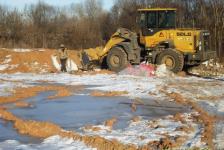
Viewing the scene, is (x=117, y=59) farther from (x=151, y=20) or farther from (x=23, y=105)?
(x=23, y=105)

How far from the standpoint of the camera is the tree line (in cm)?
3381

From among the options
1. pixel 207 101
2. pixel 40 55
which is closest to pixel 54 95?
pixel 207 101

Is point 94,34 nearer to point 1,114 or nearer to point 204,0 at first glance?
point 204,0

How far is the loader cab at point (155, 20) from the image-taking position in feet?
78.8

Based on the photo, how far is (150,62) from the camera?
79.7 ft

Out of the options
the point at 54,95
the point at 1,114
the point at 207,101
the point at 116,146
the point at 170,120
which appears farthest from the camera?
the point at 54,95

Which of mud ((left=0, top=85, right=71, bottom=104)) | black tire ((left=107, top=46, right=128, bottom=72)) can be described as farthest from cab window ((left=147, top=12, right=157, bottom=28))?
mud ((left=0, top=85, right=71, bottom=104))

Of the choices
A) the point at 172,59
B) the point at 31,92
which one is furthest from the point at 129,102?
the point at 172,59

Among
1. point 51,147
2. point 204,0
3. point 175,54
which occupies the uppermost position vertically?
point 204,0

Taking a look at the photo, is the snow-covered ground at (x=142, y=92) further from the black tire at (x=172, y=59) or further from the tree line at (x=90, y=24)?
the tree line at (x=90, y=24)

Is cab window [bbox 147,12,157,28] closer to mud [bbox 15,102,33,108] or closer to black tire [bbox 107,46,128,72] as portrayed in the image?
black tire [bbox 107,46,128,72]

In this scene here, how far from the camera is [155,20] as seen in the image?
24156 mm

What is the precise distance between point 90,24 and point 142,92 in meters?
37.7

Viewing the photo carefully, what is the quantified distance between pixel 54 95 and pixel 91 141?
823cm
